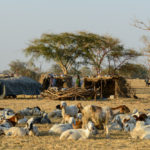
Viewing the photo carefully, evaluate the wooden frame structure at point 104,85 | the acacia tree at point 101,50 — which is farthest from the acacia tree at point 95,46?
the wooden frame structure at point 104,85

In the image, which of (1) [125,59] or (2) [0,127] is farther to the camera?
(1) [125,59]

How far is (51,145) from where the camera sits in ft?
21.6

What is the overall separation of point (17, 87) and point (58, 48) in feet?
49.7

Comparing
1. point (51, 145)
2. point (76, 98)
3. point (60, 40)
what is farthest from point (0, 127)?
point (60, 40)

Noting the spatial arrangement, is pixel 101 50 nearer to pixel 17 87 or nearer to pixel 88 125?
pixel 17 87

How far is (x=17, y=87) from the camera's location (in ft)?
72.5

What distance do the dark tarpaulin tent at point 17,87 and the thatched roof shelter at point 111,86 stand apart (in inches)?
144

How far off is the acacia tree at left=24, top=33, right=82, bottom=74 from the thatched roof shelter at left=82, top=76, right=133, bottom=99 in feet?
43.4

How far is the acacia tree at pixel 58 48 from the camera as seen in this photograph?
3609 centimetres

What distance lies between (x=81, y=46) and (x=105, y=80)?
45.6 feet

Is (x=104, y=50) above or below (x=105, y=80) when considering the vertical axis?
above

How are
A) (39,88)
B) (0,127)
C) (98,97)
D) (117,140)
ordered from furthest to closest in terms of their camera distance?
(39,88), (98,97), (0,127), (117,140)

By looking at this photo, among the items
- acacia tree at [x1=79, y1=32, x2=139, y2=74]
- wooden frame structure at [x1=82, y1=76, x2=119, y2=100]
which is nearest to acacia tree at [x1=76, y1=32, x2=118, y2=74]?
acacia tree at [x1=79, y1=32, x2=139, y2=74]

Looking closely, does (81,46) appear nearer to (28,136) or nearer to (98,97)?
(98,97)
